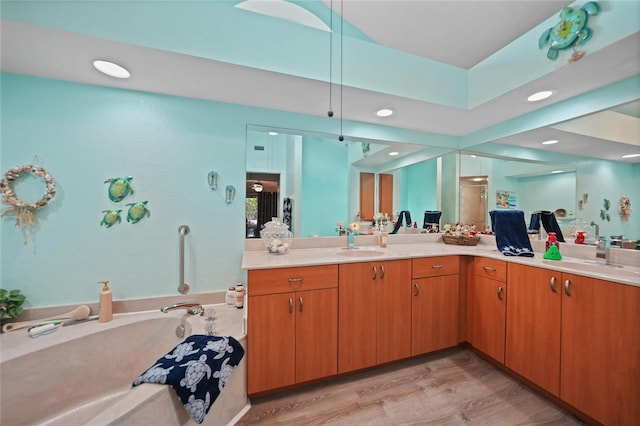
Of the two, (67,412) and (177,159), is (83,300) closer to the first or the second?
(67,412)

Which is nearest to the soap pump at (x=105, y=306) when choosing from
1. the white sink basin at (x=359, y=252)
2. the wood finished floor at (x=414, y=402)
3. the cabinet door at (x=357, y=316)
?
the wood finished floor at (x=414, y=402)

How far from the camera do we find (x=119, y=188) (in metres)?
1.79

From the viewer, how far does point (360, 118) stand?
7.79 feet

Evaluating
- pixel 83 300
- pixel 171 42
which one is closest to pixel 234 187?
pixel 171 42

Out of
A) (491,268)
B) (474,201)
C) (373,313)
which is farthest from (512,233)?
(373,313)

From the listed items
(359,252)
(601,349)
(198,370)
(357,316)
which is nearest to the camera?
(198,370)

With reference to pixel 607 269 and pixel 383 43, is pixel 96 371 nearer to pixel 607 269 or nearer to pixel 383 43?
pixel 383 43

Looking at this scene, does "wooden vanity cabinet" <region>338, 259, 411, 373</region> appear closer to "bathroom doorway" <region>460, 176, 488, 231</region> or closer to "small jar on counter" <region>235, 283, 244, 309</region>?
"small jar on counter" <region>235, 283, 244, 309</region>

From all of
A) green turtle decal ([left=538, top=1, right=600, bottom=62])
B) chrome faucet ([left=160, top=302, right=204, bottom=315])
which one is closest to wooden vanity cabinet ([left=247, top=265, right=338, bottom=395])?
chrome faucet ([left=160, top=302, right=204, bottom=315])

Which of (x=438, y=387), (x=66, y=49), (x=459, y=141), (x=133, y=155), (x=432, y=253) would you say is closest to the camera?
(x=66, y=49)

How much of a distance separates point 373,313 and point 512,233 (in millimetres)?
1390

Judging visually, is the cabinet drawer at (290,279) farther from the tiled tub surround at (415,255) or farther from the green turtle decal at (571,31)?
the green turtle decal at (571,31)

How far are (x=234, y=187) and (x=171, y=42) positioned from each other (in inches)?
41.3

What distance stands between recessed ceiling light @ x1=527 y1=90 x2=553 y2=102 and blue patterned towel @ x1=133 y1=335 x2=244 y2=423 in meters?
2.78
